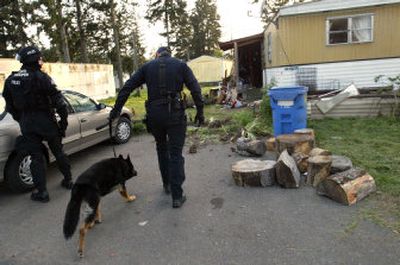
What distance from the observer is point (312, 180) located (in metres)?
4.66

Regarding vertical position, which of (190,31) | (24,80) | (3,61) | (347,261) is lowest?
(347,261)

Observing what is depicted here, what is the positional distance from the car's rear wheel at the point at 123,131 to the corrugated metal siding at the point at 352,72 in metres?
7.69

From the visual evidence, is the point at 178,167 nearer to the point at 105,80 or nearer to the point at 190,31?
the point at 105,80

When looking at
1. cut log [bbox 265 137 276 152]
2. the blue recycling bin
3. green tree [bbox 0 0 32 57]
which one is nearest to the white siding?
the blue recycling bin

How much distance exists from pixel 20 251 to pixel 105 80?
2158 centimetres

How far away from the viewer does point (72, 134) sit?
20.3 ft

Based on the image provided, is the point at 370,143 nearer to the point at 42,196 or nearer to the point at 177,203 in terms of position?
the point at 177,203

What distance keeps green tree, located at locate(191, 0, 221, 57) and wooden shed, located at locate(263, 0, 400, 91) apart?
43783mm

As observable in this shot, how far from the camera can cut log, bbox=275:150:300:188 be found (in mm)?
4625

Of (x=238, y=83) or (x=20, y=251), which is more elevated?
(x=238, y=83)

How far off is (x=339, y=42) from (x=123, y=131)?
9.21m

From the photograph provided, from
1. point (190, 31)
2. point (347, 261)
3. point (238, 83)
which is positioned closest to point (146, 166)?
point (347, 261)

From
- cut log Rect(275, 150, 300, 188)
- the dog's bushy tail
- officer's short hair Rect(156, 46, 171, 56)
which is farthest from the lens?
cut log Rect(275, 150, 300, 188)

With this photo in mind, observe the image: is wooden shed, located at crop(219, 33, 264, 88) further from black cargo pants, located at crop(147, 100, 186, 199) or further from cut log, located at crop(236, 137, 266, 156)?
black cargo pants, located at crop(147, 100, 186, 199)
